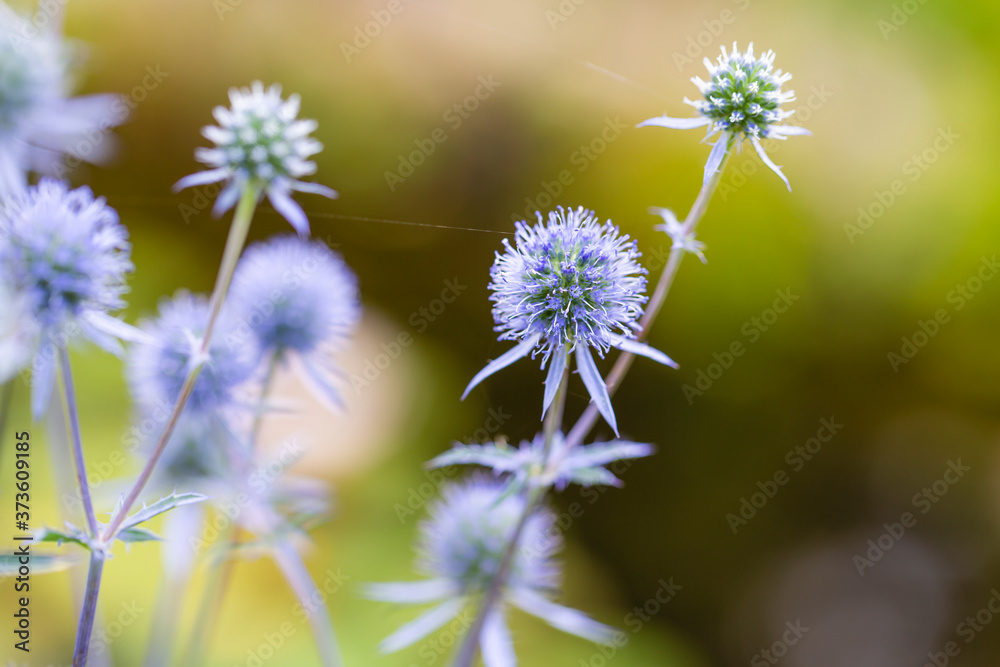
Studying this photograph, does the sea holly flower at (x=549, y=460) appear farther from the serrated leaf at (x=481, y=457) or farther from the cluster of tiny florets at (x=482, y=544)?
the cluster of tiny florets at (x=482, y=544)

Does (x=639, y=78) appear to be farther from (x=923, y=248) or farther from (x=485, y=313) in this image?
(x=923, y=248)

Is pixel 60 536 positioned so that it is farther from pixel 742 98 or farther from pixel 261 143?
pixel 742 98

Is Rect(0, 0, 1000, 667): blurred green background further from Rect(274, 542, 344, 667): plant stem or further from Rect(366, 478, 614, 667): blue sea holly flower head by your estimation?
Rect(274, 542, 344, 667): plant stem


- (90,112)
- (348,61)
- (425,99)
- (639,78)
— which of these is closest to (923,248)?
(639,78)

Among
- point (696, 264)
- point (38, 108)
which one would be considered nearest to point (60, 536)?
point (38, 108)

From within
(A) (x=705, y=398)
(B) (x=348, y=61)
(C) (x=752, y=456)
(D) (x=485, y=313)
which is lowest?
(C) (x=752, y=456)
